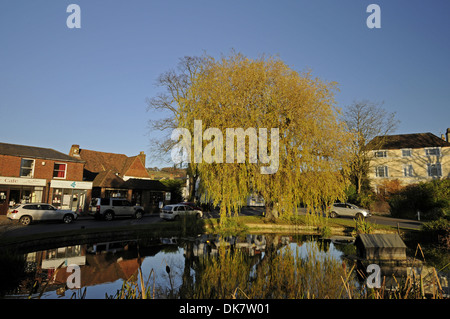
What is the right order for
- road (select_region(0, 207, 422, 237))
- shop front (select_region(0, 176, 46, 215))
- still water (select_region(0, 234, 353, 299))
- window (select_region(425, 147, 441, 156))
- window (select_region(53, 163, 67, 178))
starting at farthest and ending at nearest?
window (select_region(425, 147, 441, 156)), window (select_region(53, 163, 67, 178)), shop front (select_region(0, 176, 46, 215)), road (select_region(0, 207, 422, 237)), still water (select_region(0, 234, 353, 299))

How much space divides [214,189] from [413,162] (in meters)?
39.1

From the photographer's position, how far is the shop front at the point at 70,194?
96.3ft

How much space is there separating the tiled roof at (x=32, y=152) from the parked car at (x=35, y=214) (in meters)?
8.00

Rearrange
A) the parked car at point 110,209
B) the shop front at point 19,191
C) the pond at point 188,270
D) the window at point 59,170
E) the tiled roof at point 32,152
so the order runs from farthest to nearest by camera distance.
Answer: the window at point 59,170 → the tiled roof at point 32,152 → the shop front at point 19,191 → the parked car at point 110,209 → the pond at point 188,270

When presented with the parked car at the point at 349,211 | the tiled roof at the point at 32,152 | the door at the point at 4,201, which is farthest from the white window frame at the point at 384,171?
the door at the point at 4,201

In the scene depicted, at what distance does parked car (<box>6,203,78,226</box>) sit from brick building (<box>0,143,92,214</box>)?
20.2ft

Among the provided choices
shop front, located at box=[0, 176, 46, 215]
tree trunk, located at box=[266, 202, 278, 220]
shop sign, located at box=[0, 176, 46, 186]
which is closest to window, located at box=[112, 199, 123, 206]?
shop front, located at box=[0, 176, 46, 215]

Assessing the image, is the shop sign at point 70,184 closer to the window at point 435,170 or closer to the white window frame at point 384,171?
the white window frame at point 384,171

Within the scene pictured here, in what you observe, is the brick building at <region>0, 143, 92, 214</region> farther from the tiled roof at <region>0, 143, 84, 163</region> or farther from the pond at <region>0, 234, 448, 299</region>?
the pond at <region>0, 234, 448, 299</region>

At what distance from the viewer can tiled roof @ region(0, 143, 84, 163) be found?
2752 cm

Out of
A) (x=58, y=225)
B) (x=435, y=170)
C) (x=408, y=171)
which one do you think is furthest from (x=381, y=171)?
(x=58, y=225)

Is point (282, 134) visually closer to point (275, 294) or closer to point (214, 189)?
point (214, 189)

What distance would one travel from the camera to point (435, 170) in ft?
138
